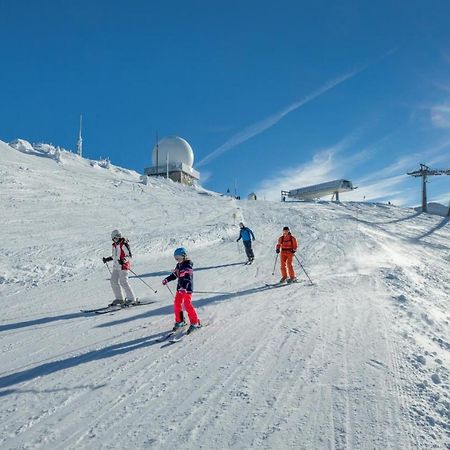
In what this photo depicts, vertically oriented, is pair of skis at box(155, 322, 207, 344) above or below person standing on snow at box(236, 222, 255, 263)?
below

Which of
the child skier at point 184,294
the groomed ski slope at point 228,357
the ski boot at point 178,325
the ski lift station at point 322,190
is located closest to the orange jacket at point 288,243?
the groomed ski slope at point 228,357

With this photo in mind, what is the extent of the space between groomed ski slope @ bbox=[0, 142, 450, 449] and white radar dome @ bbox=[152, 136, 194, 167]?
48619 mm

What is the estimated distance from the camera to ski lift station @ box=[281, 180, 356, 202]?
2296 inches

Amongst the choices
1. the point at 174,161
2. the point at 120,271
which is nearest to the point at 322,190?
the point at 174,161

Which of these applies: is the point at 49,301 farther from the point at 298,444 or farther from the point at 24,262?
the point at 298,444

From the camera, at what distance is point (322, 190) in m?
59.5

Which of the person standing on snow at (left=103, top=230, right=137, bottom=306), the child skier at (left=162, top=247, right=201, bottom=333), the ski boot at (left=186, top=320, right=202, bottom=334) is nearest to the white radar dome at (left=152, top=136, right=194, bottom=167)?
the person standing on snow at (left=103, top=230, right=137, bottom=306)

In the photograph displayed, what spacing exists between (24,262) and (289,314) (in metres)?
10.4

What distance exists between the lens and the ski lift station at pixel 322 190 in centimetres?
5831

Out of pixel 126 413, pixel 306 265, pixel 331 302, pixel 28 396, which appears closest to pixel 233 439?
pixel 126 413

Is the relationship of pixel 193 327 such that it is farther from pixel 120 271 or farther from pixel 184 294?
pixel 120 271

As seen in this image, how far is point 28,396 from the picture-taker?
523 centimetres

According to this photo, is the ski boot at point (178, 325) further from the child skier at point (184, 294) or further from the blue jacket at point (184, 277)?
the blue jacket at point (184, 277)

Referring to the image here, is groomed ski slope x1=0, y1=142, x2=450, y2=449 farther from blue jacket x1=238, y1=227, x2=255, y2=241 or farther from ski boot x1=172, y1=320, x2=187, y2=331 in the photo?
blue jacket x1=238, y1=227, x2=255, y2=241
